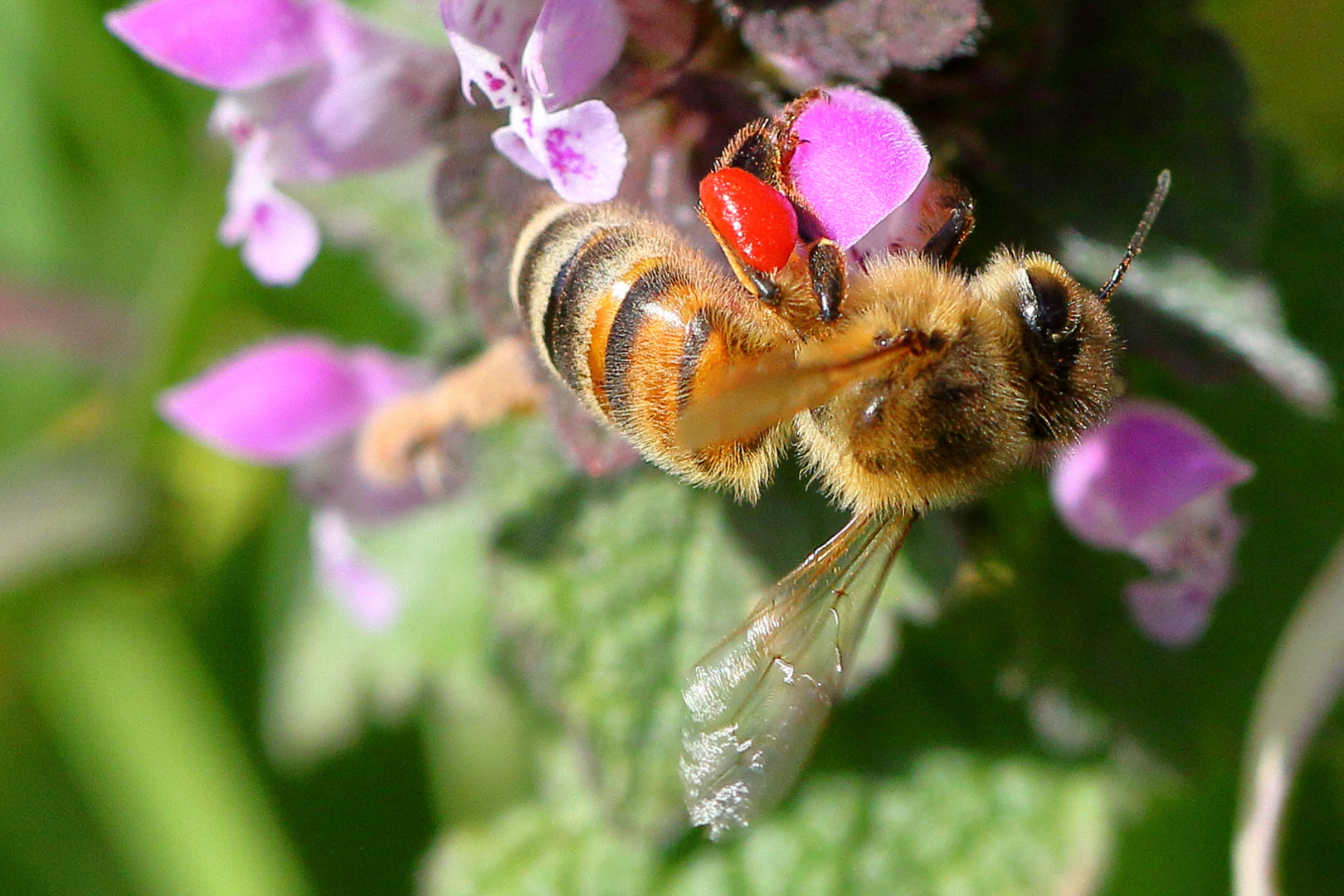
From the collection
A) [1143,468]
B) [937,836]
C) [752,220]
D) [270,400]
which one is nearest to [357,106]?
[270,400]

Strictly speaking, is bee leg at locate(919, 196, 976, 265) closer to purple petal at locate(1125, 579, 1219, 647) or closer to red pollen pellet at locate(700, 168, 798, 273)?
red pollen pellet at locate(700, 168, 798, 273)

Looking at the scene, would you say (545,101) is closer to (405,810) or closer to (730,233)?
(730,233)

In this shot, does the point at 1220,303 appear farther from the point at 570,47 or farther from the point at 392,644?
the point at 392,644

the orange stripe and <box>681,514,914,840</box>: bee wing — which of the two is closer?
the orange stripe

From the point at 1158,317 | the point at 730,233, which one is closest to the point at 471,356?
the point at 730,233

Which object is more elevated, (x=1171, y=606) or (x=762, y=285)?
(x=762, y=285)

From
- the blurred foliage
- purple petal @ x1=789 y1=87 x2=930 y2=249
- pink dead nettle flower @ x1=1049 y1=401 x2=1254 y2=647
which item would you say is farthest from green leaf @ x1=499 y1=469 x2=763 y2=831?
purple petal @ x1=789 y1=87 x2=930 y2=249
